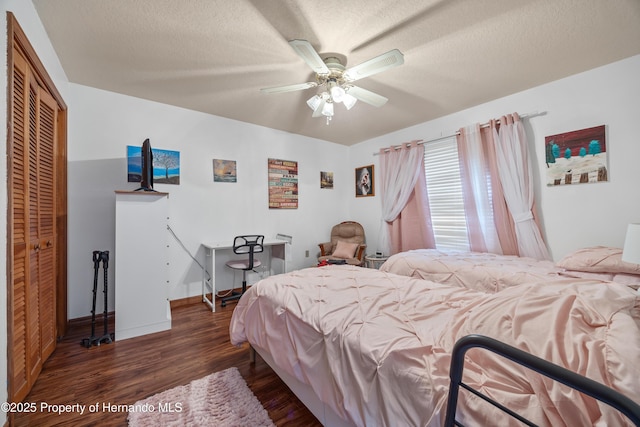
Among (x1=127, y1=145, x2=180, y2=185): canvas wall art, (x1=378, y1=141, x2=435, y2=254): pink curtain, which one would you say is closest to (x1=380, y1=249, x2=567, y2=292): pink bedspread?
(x1=378, y1=141, x2=435, y2=254): pink curtain

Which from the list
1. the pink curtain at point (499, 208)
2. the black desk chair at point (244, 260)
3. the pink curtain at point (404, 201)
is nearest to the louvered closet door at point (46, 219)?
the black desk chair at point (244, 260)

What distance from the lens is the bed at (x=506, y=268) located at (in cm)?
202

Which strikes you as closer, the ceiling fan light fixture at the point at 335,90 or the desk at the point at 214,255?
the ceiling fan light fixture at the point at 335,90

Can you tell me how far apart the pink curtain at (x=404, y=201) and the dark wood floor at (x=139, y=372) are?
283 centimetres

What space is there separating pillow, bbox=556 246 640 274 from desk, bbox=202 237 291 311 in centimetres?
315

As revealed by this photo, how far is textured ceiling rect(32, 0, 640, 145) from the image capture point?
1750 mm

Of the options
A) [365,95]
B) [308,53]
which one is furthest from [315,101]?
[308,53]

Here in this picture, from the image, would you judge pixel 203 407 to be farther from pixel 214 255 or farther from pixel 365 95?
pixel 365 95

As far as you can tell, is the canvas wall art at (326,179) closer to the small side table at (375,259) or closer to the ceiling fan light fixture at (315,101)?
the small side table at (375,259)

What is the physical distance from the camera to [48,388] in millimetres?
1759

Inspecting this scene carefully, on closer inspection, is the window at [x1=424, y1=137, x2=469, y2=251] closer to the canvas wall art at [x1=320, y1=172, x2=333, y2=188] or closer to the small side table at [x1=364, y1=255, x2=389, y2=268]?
the small side table at [x1=364, y1=255, x2=389, y2=268]

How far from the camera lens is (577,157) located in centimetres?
264

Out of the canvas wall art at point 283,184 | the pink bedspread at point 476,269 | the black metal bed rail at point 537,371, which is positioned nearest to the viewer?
the black metal bed rail at point 537,371

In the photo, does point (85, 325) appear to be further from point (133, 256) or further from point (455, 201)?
point (455, 201)
